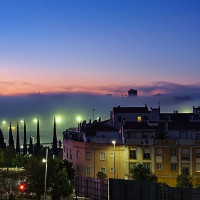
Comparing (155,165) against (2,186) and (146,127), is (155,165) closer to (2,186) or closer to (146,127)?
(146,127)

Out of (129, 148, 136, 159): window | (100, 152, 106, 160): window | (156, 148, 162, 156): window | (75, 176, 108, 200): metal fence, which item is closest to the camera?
(75, 176, 108, 200): metal fence

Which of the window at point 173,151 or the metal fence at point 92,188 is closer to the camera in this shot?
the metal fence at point 92,188

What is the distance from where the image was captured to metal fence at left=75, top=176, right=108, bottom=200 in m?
50.3

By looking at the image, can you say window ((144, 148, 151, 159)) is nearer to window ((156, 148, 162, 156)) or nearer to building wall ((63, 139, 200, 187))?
building wall ((63, 139, 200, 187))

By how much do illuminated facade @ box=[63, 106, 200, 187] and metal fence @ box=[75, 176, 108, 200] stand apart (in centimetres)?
1839

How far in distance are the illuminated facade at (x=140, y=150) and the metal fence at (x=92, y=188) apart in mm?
18390

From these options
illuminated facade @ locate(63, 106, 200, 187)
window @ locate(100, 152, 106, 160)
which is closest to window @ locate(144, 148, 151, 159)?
illuminated facade @ locate(63, 106, 200, 187)

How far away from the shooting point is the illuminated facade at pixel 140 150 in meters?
73.9

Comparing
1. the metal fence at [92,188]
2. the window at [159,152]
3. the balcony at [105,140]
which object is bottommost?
the metal fence at [92,188]

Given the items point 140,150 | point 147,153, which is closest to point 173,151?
point 147,153

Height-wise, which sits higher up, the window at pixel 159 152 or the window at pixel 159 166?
the window at pixel 159 152

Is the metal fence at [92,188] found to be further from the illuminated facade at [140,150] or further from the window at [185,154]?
the window at [185,154]

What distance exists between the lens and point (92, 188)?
52875mm

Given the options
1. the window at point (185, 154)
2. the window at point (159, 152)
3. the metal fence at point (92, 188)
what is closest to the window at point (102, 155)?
the window at point (159, 152)
